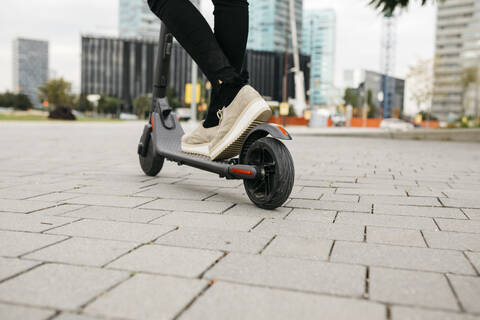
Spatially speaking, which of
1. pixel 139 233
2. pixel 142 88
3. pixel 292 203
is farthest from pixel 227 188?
pixel 142 88

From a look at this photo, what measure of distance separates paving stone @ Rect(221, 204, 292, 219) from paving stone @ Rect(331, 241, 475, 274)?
0.61 m

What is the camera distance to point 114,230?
2.16 meters

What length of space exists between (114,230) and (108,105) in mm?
89188

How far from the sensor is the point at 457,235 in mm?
2215

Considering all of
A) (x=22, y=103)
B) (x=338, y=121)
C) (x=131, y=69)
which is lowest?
(x=338, y=121)

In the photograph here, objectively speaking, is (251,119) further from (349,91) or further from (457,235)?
(349,91)

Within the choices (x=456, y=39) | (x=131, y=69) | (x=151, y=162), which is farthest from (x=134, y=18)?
(x=151, y=162)

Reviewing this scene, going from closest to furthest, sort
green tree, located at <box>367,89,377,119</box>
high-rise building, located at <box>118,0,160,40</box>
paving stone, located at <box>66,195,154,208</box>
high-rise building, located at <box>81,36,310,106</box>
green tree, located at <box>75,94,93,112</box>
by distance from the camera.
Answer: paving stone, located at <box>66,195,154,208</box>
green tree, located at <box>75,94,93,112</box>
green tree, located at <box>367,89,377,119</box>
high-rise building, located at <box>81,36,310,106</box>
high-rise building, located at <box>118,0,160,40</box>

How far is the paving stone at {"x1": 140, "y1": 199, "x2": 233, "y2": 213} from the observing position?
2705mm

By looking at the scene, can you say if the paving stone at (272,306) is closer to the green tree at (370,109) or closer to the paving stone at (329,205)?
the paving stone at (329,205)

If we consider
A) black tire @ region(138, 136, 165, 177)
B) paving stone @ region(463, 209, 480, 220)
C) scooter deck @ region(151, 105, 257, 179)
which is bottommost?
paving stone @ region(463, 209, 480, 220)

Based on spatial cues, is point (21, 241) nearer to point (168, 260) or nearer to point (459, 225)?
point (168, 260)

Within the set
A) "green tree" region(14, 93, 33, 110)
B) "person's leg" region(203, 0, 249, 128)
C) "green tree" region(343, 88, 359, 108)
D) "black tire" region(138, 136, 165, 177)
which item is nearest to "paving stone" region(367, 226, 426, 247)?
"person's leg" region(203, 0, 249, 128)

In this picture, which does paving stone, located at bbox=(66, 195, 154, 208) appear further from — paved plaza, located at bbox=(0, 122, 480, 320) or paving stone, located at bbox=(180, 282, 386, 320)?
paving stone, located at bbox=(180, 282, 386, 320)
